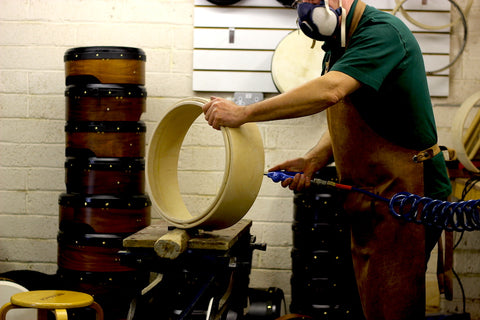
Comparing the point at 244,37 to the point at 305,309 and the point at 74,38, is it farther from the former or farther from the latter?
the point at 305,309

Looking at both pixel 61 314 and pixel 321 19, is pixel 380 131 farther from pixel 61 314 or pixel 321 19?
pixel 61 314

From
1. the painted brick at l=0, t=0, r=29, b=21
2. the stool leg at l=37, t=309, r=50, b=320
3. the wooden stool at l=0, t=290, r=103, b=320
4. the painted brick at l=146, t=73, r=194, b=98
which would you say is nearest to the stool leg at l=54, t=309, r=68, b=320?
the wooden stool at l=0, t=290, r=103, b=320

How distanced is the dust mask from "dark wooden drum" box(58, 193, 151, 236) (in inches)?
55.4

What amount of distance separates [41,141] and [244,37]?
1.40 meters

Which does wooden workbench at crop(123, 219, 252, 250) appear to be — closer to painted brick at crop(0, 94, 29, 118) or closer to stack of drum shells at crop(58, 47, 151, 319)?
stack of drum shells at crop(58, 47, 151, 319)

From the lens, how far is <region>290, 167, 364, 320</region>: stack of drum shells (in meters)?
2.92

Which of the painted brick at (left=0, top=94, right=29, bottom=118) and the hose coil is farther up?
the painted brick at (left=0, top=94, right=29, bottom=118)

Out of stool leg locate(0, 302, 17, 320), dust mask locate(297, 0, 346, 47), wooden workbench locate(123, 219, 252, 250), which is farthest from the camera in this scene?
stool leg locate(0, 302, 17, 320)

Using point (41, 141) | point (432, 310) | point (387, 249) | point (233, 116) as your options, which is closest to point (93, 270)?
point (41, 141)

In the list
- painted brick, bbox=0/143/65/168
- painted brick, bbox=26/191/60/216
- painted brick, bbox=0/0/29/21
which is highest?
painted brick, bbox=0/0/29/21

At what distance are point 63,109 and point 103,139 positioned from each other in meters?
0.75

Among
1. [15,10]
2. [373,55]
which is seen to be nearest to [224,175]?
[373,55]

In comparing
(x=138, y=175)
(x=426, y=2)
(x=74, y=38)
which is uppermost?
(x=426, y=2)

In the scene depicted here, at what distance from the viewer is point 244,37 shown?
3436mm
